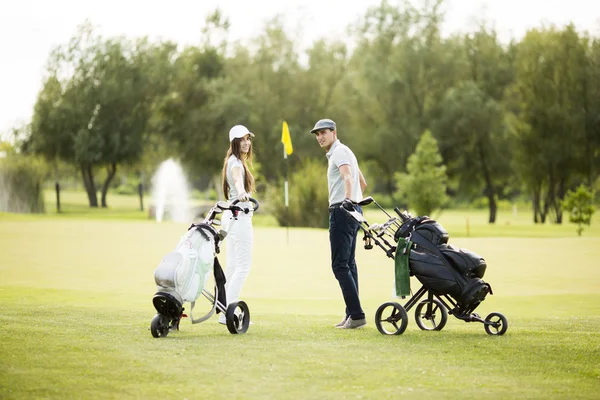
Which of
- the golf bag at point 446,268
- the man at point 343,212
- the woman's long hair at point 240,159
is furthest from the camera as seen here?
the woman's long hair at point 240,159

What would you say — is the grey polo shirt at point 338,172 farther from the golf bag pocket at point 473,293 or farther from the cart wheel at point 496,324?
the cart wheel at point 496,324

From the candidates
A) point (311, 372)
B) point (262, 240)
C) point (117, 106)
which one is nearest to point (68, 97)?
point (117, 106)

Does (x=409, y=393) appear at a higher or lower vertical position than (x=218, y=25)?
lower

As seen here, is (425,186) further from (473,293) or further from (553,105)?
(473,293)

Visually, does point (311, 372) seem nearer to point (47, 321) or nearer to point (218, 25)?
point (47, 321)

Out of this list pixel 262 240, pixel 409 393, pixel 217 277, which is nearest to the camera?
pixel 409 393

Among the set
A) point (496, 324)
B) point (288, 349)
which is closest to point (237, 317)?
point (288, 349)

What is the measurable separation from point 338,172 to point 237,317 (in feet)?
5.41

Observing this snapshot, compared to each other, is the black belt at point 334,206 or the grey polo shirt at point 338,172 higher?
the grey polo shirt at point 338,172

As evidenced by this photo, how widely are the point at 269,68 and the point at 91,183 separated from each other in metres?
16.0

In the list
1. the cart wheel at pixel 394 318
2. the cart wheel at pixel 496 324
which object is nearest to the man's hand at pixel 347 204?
the cart wheel at pixel 394 318

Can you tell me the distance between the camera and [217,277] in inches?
316

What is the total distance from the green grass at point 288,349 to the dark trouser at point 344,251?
0.30 metres

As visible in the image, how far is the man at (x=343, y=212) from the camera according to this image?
816 cm
